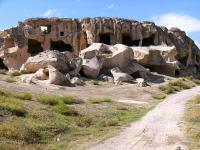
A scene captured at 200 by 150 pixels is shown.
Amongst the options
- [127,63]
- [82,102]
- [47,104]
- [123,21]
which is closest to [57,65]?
[127,63]

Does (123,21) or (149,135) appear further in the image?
(123,21)

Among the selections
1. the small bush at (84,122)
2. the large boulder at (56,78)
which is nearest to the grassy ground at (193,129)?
the small bush at (84,122)

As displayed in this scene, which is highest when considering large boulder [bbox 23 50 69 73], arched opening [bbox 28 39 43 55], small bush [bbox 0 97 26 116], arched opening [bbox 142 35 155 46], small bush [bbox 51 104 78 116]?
arched opening [bbox 142 35 155 46]

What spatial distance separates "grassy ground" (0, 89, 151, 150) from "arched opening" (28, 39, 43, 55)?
32882 millimetres

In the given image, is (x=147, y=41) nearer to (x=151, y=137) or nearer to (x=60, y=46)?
(x=60, y=46)

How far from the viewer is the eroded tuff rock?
161 feet

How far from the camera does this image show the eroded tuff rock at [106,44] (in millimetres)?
49062

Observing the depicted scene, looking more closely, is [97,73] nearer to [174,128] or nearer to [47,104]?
[47,104]

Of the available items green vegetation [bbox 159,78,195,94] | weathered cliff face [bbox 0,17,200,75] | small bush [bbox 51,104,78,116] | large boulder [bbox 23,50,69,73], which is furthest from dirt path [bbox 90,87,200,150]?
weathered cliff face [bbox 0,17,200,75]

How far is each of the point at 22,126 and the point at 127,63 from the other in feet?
109

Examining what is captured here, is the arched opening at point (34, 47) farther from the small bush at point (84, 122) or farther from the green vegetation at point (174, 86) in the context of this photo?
the small bush at point (84, 122)

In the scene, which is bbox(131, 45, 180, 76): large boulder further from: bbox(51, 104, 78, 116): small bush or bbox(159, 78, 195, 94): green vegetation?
bbox(51, 104, 78, 116): small bush

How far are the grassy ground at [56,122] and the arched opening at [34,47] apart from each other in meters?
32.9

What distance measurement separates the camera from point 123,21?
6044 centimetres
